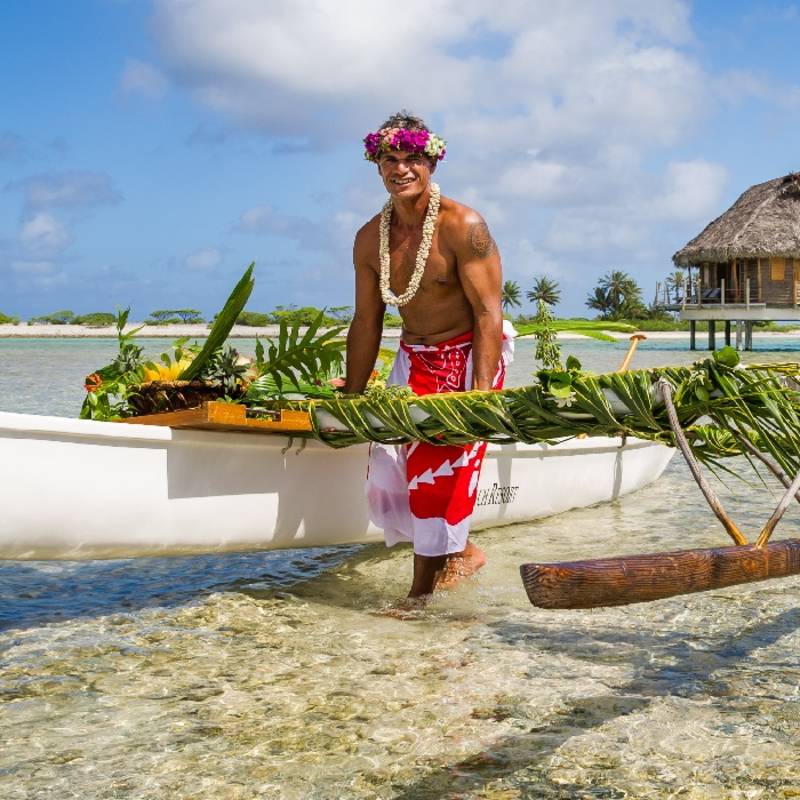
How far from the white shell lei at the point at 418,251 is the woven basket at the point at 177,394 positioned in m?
0.79

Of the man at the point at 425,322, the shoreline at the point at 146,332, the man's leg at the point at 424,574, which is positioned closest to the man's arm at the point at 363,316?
the man at the point at 425,322

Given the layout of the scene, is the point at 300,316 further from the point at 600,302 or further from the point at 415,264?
the point at 600,302

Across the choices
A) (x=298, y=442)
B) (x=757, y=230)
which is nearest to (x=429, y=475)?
(x=298, y=442)

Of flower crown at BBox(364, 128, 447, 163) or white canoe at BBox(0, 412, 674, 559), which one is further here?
flower crown at BBox(364, 128, 447, 163)

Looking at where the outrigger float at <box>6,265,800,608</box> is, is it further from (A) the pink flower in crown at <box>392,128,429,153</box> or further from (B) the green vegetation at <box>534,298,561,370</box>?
(B) the green vegetation at <box>534,298,561,370</box>

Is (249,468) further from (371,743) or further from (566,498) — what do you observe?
(566,498)

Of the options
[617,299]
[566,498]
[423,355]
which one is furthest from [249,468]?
[617,299]

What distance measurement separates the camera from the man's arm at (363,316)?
432 centimetres

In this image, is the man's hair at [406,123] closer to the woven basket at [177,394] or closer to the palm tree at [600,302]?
the woven basket at [177,394]

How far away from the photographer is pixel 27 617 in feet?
13.7

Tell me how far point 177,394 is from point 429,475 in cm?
103

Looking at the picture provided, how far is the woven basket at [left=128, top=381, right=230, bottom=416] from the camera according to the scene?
3945mm

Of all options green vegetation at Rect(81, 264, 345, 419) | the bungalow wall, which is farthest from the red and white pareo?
the bungalow wall

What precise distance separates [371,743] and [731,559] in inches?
43.9
